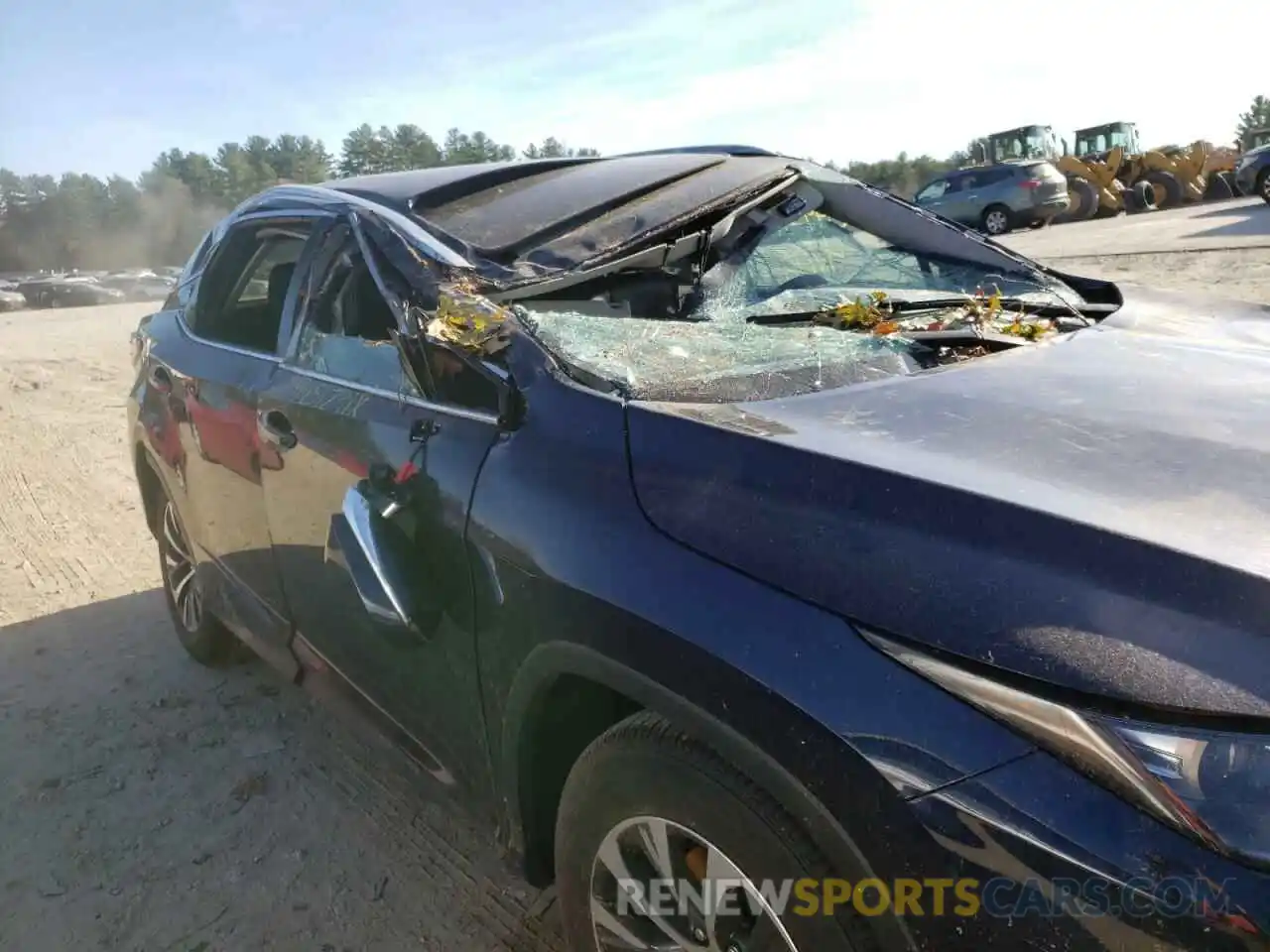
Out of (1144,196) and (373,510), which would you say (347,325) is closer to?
(373,510)

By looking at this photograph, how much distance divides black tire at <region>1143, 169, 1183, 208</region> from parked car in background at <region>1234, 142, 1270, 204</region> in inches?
268

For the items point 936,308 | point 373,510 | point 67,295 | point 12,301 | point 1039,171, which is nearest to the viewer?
point 373,510

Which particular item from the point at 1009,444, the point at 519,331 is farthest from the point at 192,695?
the point at 1009,444

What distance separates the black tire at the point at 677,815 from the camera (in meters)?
1.37

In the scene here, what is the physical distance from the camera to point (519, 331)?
2055 mm

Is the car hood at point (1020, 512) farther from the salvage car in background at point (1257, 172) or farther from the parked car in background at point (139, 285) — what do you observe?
the parked car in background at point (139, 285)

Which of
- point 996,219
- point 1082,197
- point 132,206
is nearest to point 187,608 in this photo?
point 996,219

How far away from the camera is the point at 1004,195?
2200cm

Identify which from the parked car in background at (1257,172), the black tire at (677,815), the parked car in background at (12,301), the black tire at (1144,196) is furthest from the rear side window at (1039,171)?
the parked car in background at (12,301)

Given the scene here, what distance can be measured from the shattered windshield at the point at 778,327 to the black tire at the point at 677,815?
659 millimetres

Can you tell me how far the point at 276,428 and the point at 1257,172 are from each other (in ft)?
70.4

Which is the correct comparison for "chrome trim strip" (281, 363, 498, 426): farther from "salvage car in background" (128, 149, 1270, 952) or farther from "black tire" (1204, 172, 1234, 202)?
"black tire" (1204, 172, 1234, 202)

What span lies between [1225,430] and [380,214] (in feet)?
6.65

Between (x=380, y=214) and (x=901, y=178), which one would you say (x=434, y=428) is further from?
(x=901, y=178)
